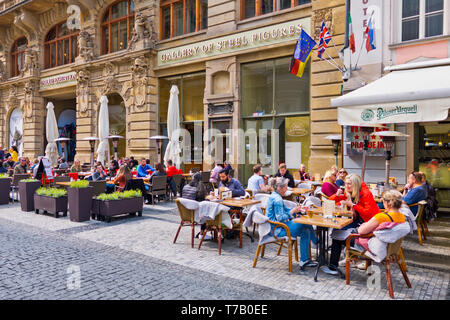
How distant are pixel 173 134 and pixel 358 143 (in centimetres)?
704

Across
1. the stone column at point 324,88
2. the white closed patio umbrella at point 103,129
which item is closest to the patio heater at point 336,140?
the stone column at point 324,88

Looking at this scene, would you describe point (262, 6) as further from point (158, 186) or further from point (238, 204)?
point (238, 204)

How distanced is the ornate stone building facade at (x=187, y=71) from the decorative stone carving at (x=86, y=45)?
6 cm

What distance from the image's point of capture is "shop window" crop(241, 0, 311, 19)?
12.7m

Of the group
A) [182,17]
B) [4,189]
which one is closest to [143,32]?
[182,17]

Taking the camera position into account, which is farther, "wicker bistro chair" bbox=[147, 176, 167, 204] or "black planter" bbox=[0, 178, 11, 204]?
"black planter" bbox=[0, 178, 11, 204]

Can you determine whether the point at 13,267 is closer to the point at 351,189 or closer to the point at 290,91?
the point at 351,189

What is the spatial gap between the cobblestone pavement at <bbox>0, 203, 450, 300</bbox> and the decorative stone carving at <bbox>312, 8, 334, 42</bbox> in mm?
8469

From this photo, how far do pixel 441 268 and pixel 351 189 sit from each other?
1.86m

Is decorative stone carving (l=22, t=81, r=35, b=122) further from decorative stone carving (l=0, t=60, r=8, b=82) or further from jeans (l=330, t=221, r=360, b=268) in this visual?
jeans (l=330, t=221, r=360, b=268)

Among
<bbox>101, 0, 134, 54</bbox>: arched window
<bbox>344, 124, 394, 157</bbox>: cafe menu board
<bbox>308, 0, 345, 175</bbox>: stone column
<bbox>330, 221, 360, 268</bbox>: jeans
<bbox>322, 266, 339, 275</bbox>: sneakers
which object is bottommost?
<bbox>322, 266, 339, 275</bbox>: sneakers

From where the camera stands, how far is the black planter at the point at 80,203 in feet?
28.0

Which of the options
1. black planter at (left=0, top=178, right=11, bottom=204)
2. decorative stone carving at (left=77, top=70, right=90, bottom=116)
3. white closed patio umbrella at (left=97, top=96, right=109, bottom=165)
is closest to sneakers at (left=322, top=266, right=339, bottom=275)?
black planter at (left=0, top=178, right=11, bottom=204)

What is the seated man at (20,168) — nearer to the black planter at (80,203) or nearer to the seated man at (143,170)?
the seated man at (143,170)
